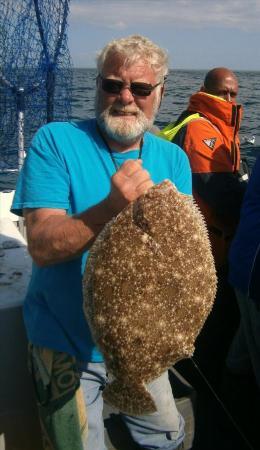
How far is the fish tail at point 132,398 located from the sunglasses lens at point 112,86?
150cm

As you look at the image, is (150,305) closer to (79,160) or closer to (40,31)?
(79,160)

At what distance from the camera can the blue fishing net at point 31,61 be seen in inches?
183

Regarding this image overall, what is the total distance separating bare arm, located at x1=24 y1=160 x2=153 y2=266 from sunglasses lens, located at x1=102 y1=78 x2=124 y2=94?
700mm

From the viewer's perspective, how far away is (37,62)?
500cm

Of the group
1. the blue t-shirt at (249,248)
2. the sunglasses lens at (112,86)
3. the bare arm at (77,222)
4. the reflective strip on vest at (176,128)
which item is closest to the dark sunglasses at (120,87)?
the sunglasses lens at (112,86)

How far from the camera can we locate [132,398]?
198cm

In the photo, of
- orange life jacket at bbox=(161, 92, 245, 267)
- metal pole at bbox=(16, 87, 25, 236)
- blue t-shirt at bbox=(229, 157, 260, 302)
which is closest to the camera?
blue t-shirt at bbox=(229, 157, 260, 302)

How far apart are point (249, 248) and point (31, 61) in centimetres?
323

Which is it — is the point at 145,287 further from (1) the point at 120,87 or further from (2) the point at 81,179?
(1) the point at 120,87

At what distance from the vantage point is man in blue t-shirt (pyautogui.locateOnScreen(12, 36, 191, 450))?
233 centimetres

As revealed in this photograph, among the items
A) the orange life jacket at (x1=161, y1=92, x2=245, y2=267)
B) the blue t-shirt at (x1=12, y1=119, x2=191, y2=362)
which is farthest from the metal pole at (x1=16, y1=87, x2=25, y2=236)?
the blue t-shirt at (x1=12, y1=119, x2=191, y2=362)

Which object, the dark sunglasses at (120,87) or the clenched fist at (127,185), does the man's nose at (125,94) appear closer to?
the dark sunglasses at (120,87)

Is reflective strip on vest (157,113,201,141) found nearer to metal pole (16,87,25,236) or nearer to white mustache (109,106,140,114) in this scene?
metal pole (16,87,25,236)

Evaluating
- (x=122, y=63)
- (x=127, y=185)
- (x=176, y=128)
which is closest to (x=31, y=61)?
(x=176, y=128)
